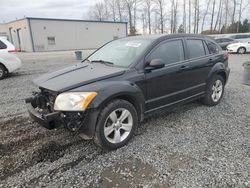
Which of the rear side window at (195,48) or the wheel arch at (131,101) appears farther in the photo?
the rear side window at (195,48)

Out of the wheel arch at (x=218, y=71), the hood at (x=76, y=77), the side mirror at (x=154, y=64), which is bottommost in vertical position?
the wheel arch at (x=218, y=71)

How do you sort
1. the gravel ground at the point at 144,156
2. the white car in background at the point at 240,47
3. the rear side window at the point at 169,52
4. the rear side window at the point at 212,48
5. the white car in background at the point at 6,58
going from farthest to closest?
the white car in background at the point at 240,47, the white car in background at the point at 6,58, the rear side window at the point at 212,48, the rear side window at the point at 169,52, the gravel ground at the point at 144,156

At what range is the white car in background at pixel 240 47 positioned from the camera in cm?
1777

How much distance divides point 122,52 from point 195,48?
1647 millimetres

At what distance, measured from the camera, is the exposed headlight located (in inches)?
101

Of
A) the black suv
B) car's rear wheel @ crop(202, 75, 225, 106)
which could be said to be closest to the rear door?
the black suv

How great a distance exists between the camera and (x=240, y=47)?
17.9 meters

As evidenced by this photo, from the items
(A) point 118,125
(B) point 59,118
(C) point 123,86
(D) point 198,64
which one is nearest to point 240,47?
(D) point 198,64

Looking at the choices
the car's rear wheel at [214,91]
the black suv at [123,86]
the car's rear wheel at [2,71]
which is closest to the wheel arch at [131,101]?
the black suv at [123,86]

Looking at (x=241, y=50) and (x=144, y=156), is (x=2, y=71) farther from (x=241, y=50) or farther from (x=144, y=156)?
(x=241, y=50)

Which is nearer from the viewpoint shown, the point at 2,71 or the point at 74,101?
the point at 74,101

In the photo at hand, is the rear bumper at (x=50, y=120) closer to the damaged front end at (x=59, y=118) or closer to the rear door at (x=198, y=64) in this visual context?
the damaged front end at (x=59, y=118)

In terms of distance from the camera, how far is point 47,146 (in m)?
3.11

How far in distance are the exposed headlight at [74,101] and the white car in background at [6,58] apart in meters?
6.74
